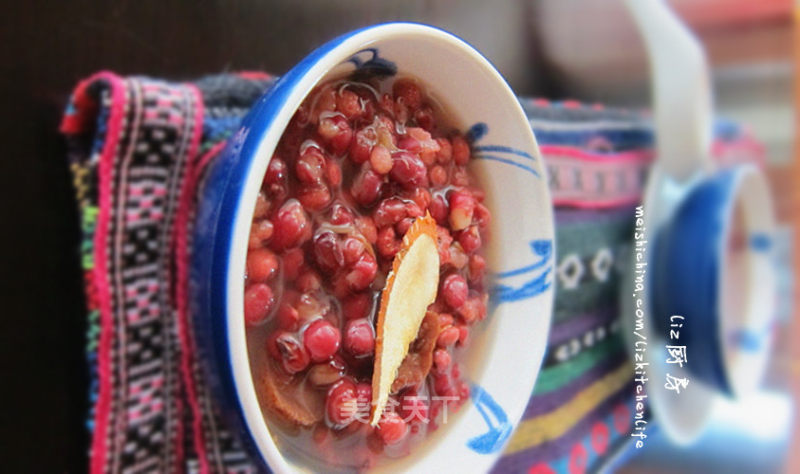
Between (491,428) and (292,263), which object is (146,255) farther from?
(491,428)

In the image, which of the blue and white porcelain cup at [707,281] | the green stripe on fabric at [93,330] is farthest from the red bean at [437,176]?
the blue and white porcelain cup at [707,281]

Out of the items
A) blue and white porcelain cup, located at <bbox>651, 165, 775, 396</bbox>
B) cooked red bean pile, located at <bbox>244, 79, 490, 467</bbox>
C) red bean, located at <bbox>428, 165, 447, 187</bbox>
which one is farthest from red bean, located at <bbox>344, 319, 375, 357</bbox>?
blue and white porcelain cup, located at <bbox>651, 165, 775, 396</bbox>

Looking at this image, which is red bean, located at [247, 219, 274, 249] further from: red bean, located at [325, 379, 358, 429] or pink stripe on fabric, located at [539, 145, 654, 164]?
pink stripe on fabric, located at [539, 145, 654, 164]

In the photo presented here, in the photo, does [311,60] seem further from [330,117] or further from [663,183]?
[663,183]

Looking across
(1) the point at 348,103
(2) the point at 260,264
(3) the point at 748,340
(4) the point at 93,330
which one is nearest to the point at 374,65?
(1) the point at 348,103

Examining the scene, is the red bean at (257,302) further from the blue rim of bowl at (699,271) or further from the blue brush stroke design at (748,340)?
the blue brush stroke design at (748,340)

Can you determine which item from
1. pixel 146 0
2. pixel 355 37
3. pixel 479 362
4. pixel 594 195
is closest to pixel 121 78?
pixel 146 0

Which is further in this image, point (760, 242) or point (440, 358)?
Result: point (760, 242)
